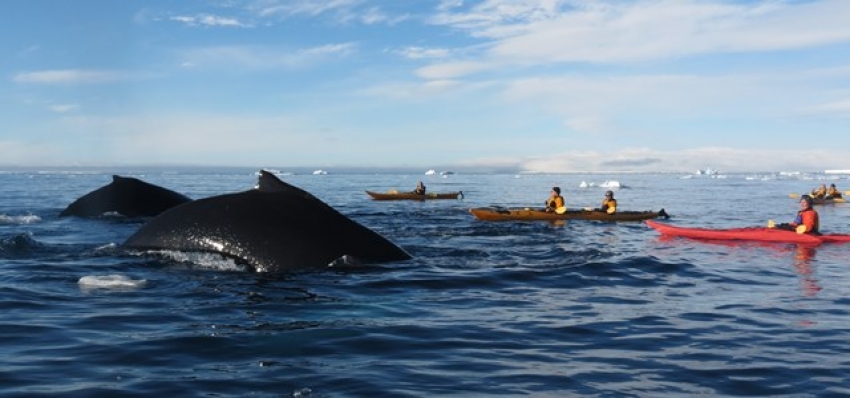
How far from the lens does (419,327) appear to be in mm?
9438

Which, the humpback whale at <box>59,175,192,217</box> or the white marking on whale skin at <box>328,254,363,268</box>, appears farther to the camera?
the humpback whale at <box>59,175,192,217</box>

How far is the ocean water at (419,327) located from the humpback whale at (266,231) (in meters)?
0.25

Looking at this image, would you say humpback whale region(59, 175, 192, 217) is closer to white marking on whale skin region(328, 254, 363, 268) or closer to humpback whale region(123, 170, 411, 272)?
humpback whale region(123, 170, 411, 272)

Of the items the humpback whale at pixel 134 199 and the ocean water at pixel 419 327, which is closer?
the ocean water at pixel 419 327

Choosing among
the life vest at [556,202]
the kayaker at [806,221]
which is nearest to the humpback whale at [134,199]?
the life vest at [556,202]

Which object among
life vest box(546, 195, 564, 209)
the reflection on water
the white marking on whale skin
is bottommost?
the reflection on water

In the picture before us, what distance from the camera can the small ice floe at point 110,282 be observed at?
11633 millimetres

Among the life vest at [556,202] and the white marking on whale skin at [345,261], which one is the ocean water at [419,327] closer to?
the white marking on whale skin at [345,261]

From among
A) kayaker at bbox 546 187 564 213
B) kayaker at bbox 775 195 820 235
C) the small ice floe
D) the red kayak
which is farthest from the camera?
kayaker at bbox 546 187 564 213

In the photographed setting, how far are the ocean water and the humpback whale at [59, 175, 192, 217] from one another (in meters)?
6.22

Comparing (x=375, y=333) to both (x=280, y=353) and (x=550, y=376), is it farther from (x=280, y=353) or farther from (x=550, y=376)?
(x=550, y=376)

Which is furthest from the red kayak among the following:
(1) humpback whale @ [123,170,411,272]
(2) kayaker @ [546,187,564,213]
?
(1) humpback whale @ [123,170,411,272]

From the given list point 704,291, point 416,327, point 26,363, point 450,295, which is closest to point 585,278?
point 704,291

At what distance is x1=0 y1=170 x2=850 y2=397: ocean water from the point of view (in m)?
6.99
